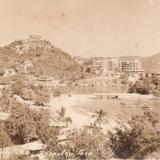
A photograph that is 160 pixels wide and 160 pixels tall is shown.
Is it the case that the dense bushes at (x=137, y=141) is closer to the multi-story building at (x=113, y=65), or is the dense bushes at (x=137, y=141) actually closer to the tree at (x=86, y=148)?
the tree at (x=86, y=148)

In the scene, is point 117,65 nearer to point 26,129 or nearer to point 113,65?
point 113,65

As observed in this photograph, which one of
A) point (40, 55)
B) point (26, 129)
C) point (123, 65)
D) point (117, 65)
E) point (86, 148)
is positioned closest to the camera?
point (86, 148)

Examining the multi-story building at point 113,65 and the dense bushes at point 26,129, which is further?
the multi-story building at point 113,65

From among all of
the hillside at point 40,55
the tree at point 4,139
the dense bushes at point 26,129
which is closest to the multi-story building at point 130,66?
the hillside at point 40,55

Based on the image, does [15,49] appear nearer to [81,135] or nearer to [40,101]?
[40,101]

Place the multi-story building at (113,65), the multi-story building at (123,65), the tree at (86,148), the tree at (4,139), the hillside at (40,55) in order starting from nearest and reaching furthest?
the tree at (86,148) < the tree at (4,139) < the multi-story building at (123,65) < the multi-story building at (113,65) < the hillside at (40,55)

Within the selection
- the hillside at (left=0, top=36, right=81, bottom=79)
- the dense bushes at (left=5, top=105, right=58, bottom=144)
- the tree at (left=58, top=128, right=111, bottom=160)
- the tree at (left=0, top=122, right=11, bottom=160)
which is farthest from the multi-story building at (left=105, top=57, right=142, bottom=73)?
the tree at (left=58, top=128, right=111, bottom=160)

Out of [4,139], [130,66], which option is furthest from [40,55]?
[4,139]

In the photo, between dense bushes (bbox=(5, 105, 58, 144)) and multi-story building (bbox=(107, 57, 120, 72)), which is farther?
multi-story building (bbox=(107, 57, 120, 72))

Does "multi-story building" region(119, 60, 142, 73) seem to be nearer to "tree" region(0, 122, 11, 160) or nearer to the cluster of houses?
the cluster of houses

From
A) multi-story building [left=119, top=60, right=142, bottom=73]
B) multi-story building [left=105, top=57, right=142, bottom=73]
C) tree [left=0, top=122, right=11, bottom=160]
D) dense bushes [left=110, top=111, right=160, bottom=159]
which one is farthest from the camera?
multi-story building [left=105, top=57, right=142, bottom=73]
